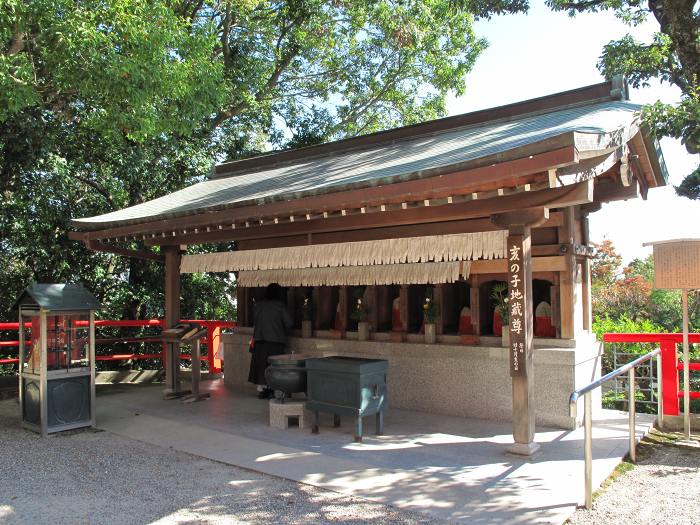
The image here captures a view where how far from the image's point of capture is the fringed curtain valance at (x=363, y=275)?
7188 mm

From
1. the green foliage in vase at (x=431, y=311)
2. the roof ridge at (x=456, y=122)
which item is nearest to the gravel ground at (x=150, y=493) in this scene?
the green foliage in vase at (x=431, y=311)

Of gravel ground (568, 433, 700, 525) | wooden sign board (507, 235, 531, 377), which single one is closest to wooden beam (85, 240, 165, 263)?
wooden sign board (507, 235, 531, 377)

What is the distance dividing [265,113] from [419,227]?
10608 millimetres

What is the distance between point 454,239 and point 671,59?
5915 mm

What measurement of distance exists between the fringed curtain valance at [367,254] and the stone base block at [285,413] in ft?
6.60

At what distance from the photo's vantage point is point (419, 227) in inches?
305

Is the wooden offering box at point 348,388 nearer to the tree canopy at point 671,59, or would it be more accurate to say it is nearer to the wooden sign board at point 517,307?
the wooden sign board at point 517,307

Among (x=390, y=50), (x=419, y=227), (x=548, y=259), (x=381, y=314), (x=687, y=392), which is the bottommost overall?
(x=687, y=392)

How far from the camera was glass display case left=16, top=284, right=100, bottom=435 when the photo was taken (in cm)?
707

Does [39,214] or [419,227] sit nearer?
[419,227]

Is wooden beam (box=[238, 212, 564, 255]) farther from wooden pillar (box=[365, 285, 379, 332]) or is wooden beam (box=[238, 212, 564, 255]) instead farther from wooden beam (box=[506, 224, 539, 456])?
wooden beam (box=[506, 224, 539, 456])

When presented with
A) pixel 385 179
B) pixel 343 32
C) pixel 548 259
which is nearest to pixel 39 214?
pixel 385 179

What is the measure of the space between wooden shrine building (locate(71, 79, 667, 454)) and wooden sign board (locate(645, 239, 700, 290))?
0.92 m

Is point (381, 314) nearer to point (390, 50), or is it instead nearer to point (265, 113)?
point (265, 113)
